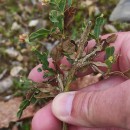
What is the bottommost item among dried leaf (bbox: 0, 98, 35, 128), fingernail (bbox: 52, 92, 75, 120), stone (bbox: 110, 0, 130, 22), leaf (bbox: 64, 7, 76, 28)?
dried leaf (bbox: 0, 98, 35, 128)

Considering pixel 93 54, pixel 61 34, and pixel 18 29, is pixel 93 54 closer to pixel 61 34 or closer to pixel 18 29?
pixel 61 34

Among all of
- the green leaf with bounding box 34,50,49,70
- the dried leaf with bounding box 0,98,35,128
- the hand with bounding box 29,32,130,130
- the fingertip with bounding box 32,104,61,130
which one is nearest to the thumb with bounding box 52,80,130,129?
the hand with bounding box 29,32,130,130

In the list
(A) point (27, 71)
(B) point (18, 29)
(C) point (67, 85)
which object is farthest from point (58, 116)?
(B) point (18, 29)

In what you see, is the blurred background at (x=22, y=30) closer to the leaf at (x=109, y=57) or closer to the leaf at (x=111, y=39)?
the leaf at (x=111, y=39)

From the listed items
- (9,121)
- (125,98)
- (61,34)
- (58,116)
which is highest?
(61,34)

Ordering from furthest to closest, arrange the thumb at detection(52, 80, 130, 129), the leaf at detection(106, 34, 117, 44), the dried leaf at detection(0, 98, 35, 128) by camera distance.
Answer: the dried leaf at detection(0, 98, 35, 128) → the leaf at detection(106, 34, 117, 44) → the thumb at detection(52, 80, 130, 129)

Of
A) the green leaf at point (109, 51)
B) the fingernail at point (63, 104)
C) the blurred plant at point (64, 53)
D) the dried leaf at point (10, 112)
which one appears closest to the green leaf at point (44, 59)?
the blurred plant at point (64, 53)

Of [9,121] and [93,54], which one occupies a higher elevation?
[93,54]

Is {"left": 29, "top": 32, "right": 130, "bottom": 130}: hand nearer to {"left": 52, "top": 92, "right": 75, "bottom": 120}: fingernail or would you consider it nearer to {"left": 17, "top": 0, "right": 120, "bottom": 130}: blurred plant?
{"left": 52, "top": 92, "right": 75, "bottom": 120}: fingernail
